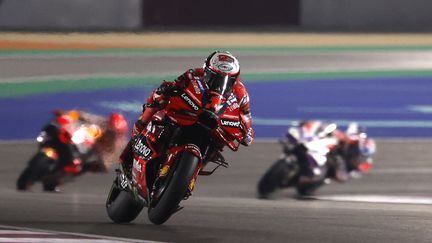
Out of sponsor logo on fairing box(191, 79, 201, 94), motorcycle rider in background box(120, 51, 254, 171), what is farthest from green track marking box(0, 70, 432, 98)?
sponsor logo on fairing box(191, 79, 201, 94)

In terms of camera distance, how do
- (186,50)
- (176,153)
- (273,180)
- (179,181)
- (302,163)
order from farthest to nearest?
1. (186,50)
2. (302,163)
3. (273,180)
4. (176,153)
5. (179,181)

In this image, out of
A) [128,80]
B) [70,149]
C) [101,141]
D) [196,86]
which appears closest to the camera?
[196,86]

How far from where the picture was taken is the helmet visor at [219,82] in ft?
26.1

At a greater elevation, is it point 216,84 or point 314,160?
point 216,84

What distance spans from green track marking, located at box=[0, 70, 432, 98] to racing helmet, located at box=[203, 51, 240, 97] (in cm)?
1152

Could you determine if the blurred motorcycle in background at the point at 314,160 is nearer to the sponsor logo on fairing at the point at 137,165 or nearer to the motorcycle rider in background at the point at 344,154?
the motorcycle rider in background at the point at 344,154

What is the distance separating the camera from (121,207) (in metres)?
8.77

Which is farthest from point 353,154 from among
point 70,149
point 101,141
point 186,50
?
point 186,50

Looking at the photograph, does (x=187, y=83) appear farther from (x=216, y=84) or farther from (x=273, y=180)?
(x=273, y=180)

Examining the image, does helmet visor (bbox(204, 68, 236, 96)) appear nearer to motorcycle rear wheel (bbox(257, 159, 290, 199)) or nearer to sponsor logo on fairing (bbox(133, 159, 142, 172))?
sponsor logo on fairing (bbox(133, 159, 142, 172))

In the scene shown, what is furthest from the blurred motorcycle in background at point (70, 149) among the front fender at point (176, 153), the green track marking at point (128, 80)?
the green track marking at point (128, 80)

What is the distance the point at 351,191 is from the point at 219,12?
20.7 meters

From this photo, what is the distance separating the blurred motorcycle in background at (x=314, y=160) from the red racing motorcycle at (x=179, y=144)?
11.7ft

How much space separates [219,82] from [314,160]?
437cm
